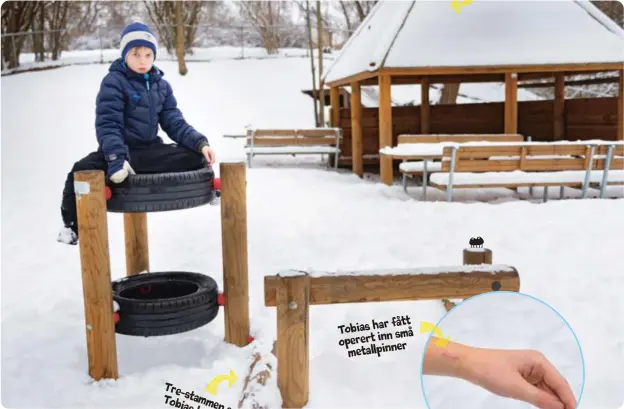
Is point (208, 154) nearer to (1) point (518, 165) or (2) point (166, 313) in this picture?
(2) point (166, 313)

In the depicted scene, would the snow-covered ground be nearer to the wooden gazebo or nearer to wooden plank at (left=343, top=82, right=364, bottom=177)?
wooden plank at (left=343, top=82, right=364, bottom=177)

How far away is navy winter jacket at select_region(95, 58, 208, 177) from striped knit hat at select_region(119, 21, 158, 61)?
0.08 metres

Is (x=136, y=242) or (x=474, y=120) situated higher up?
(x=474, y=120)

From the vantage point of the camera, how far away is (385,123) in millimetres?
10469

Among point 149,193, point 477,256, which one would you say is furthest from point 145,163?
point 477,256

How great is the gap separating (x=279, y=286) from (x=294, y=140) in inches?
433

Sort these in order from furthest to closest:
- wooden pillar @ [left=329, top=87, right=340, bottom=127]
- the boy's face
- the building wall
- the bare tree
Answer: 1. the bare tree
2. wooden pillar @ [left=329, top=87, right=340, bottom=127]
3. the building wall
4. the boy's face

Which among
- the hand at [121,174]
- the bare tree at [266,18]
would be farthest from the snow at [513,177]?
the bare tree at [266,18]

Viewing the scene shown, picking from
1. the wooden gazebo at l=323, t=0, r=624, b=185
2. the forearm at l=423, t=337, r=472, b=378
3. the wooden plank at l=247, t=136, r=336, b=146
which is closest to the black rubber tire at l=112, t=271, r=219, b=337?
the forearm at l=423, t=337, r=472, b=378

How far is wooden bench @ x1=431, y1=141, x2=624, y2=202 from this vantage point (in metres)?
7.86

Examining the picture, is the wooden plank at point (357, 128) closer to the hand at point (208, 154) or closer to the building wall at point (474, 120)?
the building wall at point (474, 120)

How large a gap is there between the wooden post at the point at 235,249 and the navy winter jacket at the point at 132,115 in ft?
1.16

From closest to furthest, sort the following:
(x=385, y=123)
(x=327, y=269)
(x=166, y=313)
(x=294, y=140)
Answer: (x=166, y=313)
(x=327, y=269)
(x=385, y=123)
(x=294, y=140)

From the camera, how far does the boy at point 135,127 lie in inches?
125
